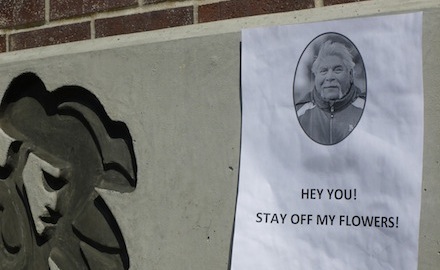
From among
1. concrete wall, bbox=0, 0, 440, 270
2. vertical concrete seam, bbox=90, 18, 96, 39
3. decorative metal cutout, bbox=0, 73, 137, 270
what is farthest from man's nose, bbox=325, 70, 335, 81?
vertical concrete seam, bbox=90, 18, 96, 39

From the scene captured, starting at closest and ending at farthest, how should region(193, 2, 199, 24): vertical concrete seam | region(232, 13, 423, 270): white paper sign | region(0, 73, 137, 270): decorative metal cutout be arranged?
region(232, 13, 423, 270): white paper sign
region(193, 2, 199, 24): vertical concrete seam
region(0, 73, 137, 270): decorative metal cutout

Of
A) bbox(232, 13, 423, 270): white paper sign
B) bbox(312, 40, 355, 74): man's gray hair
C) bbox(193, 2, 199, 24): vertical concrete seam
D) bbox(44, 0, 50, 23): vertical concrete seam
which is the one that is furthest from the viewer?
bbox(44, 0, 50, 23): vertical concrete seam

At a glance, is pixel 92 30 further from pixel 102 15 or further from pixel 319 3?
pixel 319 3

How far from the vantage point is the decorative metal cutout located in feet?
9.32

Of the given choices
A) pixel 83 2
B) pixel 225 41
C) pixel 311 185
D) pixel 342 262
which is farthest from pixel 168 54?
pixel 342 262

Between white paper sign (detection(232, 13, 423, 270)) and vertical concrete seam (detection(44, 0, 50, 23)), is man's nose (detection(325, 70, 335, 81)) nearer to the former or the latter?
white paper sign (detection(232, 13, 423, 270))

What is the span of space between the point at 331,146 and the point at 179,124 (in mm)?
487

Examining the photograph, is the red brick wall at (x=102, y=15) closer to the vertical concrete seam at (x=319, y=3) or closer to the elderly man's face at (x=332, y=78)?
the vertical concrete seam at (x=319, y=3)

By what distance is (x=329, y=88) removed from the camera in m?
2.47

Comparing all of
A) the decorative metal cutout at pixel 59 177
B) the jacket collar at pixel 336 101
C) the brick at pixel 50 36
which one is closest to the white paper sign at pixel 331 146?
the jacket collar at pixel 336 101

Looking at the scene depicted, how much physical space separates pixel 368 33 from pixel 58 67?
1.04 meters

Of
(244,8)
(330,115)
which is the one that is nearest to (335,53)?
(330,115)

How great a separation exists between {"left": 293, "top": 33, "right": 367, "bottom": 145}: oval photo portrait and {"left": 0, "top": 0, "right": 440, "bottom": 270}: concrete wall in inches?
3.4

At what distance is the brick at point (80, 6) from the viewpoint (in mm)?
2863
